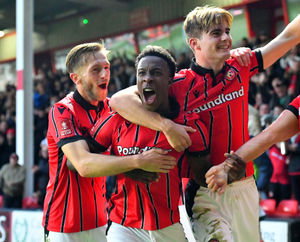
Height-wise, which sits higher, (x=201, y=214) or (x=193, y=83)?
(x=193, y=83)

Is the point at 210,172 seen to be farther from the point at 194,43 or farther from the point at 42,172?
the point at 42,172

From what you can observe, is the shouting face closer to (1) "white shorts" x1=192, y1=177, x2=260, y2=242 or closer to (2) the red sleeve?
(2) the red sleeve

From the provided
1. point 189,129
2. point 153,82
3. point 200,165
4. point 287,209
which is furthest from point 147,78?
point 287,209

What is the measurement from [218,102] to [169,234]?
3.15 ft

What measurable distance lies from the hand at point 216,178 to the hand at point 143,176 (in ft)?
1.12

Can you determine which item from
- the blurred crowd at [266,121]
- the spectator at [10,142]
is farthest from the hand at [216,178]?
the spectator at [10,142]

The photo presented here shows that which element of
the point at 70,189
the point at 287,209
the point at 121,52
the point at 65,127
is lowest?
the point at 287,209

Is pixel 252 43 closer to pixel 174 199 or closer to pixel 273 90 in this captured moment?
pixel 273 90

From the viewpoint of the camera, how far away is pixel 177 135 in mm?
3152

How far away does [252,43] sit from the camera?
11.8 meters

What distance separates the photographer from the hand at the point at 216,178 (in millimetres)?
3125

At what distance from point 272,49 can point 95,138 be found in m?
1.46

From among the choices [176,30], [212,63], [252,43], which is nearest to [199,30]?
[212,63]

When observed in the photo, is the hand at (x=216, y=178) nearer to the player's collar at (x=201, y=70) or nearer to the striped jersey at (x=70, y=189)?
the player's collar at (x=201, y=70)
